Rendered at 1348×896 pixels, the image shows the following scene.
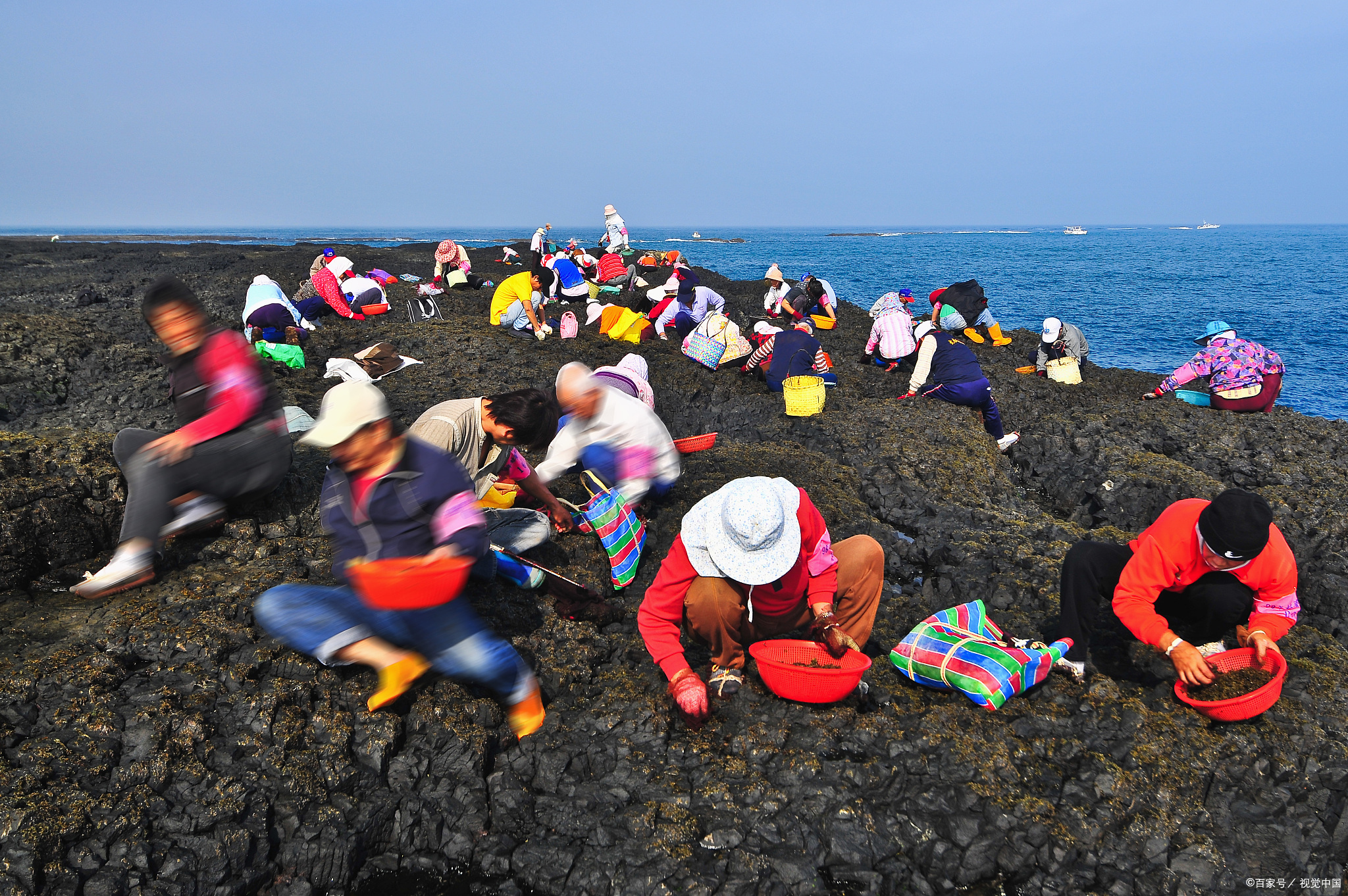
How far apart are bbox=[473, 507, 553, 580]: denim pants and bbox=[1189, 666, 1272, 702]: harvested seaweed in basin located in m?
3.75

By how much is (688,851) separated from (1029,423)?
8.57 m

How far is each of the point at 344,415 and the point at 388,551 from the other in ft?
1.97

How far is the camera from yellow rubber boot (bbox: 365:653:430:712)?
310 cm

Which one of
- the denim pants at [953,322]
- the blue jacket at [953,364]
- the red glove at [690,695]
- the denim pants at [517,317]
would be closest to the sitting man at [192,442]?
the red glove at [690,695]

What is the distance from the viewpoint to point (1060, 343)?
436 inches

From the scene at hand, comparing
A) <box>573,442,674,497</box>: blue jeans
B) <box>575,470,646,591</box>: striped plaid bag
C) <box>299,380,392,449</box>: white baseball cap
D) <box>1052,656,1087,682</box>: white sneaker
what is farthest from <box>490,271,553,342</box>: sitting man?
<box>1052,656,1087,682</box>: white sneaker

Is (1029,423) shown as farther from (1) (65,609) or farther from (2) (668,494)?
(1) (65,609)

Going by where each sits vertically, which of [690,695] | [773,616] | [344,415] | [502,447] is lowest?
[690,695]

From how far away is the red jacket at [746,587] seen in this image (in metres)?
3.18

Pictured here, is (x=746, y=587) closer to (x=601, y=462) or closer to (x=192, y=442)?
(x=601, y=462)

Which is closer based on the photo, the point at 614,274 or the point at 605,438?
the point at 605,438

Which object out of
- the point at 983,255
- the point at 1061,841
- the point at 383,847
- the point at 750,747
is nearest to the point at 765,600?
the point at 750,747

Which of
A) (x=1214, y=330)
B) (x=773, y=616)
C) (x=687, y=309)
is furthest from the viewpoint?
(x=687, y=309)

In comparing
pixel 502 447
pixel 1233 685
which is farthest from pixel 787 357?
pixel 1233 685
